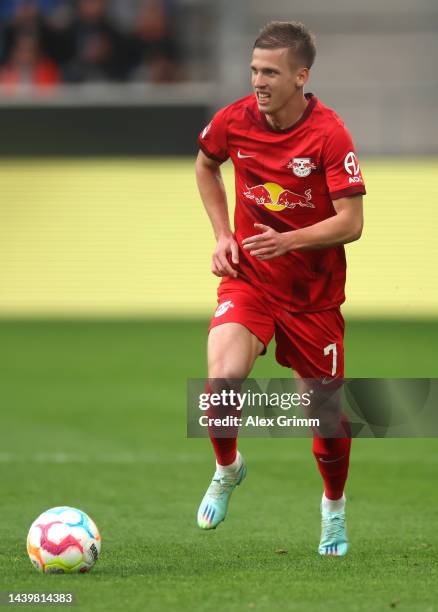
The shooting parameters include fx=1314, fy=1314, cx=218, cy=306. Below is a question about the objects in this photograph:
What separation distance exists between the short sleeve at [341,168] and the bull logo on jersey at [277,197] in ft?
0.59

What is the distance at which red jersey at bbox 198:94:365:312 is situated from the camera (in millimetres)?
5758

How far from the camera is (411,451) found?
32.0ft

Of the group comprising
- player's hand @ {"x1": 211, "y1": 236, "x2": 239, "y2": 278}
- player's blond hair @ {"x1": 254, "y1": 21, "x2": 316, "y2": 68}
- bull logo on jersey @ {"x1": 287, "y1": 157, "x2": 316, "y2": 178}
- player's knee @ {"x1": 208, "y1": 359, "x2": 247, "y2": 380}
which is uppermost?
player's blond hair @ {"x1": 254, "y1": 21, "x2": 316, "y2": 68}

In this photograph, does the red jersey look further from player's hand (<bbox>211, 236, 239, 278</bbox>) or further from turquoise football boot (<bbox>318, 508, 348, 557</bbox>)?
turquoise football boot (<bbox>318, 508, 348, 557</bbox>)

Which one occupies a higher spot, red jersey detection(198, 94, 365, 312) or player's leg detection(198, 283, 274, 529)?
red jersey detection(198, 94, 365, 312)

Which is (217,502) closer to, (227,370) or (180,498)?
(227,370)

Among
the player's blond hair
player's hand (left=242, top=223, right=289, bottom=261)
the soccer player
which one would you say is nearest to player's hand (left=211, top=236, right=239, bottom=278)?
the soccer player

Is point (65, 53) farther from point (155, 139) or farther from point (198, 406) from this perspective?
point (198, 406)

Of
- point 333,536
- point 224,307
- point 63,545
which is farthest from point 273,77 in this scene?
point 63,545

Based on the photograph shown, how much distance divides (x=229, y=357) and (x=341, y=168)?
37.2 inches

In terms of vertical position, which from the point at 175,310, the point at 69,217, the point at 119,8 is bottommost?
the point at 175,310

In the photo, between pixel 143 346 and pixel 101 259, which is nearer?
pixel 143 346

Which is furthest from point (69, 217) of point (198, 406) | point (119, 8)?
point (198, 406)

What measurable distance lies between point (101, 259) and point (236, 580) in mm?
15529
